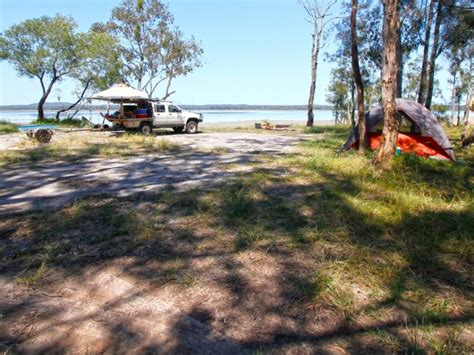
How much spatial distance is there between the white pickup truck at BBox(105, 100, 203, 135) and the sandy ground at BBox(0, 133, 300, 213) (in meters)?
A: 8.85

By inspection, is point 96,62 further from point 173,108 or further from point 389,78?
point 389,78

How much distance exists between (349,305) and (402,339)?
43 cm

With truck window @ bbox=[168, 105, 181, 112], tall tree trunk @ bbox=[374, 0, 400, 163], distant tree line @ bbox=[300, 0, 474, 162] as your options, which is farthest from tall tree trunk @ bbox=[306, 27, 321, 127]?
tall tree trunk @ bbox=[374, 0, 400, 163]

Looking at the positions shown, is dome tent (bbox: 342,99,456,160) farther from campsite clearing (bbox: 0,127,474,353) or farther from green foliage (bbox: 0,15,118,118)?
green foliage (bbox: 0,15,118,118)

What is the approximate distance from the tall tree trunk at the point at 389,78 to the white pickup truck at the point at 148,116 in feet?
43.5

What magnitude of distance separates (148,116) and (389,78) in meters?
13.8

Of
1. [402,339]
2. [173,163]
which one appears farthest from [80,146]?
[402,339]

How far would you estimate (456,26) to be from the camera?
20.6 m

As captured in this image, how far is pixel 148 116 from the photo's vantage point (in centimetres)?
1848

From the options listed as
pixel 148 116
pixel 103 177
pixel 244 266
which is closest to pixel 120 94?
pixel 148 116

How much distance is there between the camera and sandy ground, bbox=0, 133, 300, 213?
5.59 meters

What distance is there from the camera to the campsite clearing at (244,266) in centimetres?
238

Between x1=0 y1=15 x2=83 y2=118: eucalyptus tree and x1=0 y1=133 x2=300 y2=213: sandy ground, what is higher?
x1=0 y1=15 x2=83 y2=118: eucalyptus tree

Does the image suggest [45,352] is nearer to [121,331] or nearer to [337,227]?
[121,331]
